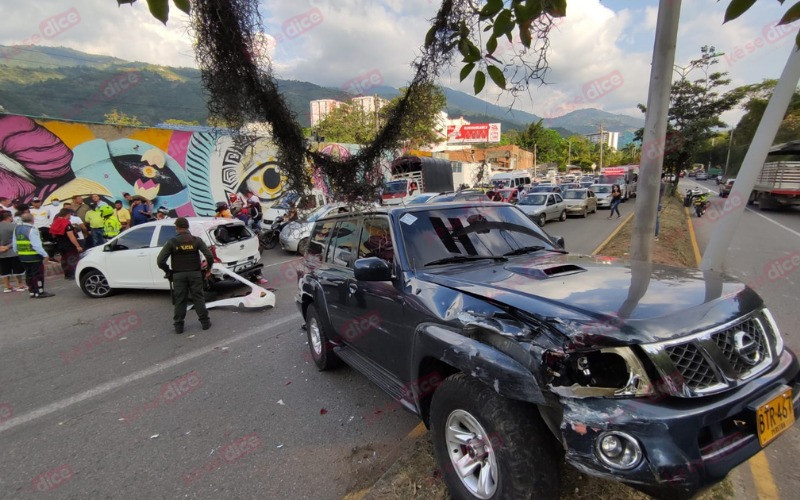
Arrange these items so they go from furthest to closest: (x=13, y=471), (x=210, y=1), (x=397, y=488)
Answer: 1. (x=13, y=471)
2. (x=210, y=1)
3. (x=397, y=488)

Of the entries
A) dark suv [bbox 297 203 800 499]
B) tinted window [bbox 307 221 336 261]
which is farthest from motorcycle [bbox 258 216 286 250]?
dark suv [bbox 297 203 800 499]

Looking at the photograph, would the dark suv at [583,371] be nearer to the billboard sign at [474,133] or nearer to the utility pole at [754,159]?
the utility pole at [754,159]

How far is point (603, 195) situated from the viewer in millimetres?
27641

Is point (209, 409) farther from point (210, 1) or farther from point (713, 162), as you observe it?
point (713, 162)

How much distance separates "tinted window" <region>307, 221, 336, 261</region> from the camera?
15.1 feet

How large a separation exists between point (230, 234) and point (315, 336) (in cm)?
461

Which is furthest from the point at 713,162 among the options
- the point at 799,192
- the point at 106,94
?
the point at 106,94

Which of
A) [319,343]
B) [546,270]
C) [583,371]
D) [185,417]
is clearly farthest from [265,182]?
[583,371]

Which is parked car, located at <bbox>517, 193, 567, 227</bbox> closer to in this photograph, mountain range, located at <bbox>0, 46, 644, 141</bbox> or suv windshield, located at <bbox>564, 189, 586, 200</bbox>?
suv windshield, located at <bbox>564, 189, 586, 200</bbox>

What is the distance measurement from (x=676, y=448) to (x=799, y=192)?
25.2 m

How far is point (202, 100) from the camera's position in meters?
3.71

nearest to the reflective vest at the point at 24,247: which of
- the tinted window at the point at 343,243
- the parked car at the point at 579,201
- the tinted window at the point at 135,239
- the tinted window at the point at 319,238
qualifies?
the tinted window at the point at 135,239

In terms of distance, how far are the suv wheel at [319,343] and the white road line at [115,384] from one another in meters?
1.53

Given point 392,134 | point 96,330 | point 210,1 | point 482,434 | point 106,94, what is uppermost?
point 106,94
